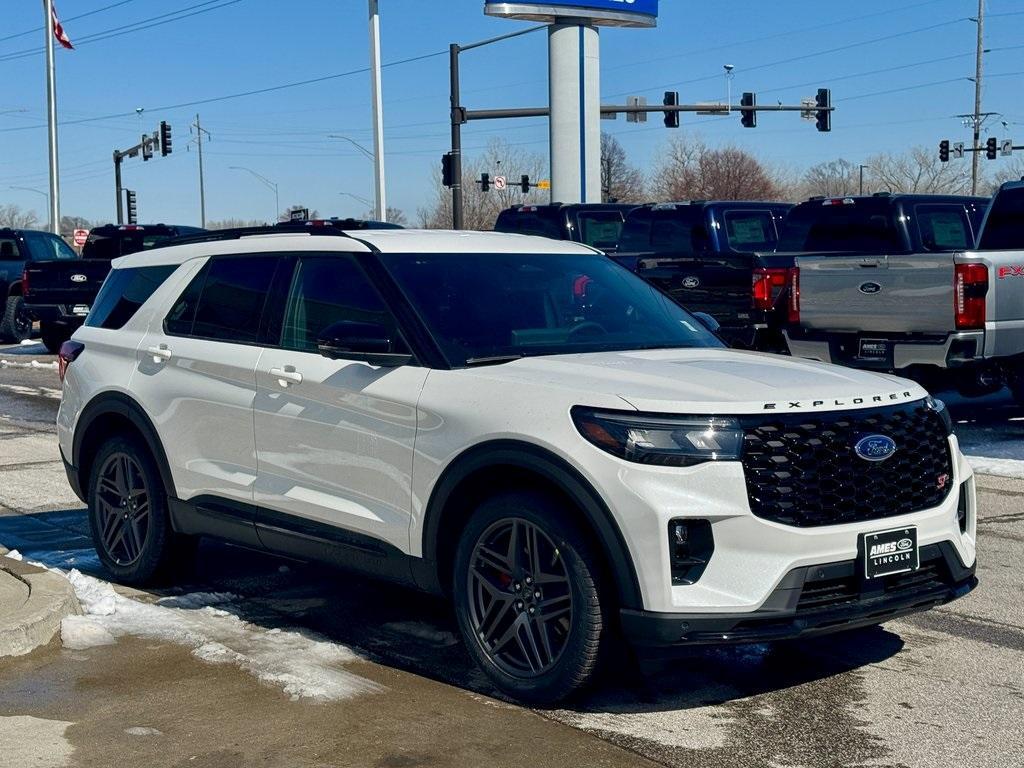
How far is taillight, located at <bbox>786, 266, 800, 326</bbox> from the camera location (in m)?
12.5

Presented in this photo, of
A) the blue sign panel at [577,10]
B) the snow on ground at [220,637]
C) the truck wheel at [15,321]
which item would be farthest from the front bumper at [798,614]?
the blue sign panel at [577,10]

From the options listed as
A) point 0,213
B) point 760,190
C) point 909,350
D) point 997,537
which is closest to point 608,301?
point 997,537

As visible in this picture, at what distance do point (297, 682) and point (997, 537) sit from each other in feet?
14.5

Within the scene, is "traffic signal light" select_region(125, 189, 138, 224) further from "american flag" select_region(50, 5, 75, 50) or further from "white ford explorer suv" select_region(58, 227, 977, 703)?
"white ford explorer suv" select_region(58, 227, 977, 703)

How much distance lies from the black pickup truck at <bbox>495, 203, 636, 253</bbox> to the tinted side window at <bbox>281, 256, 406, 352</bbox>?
14.1 meters

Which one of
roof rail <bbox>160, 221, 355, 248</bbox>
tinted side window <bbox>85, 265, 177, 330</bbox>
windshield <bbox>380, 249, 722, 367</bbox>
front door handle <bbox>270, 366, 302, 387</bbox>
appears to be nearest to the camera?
windshield <bbox>380, 249, 722, 367</bbox>

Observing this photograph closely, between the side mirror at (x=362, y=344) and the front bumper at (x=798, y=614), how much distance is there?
1.45 meters

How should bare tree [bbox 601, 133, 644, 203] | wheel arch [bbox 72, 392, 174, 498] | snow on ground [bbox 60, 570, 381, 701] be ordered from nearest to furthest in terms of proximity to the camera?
snow on ground [bbox 60, 570, 381, 701]
wheel arch [bbox 72, 392, 174, 498]
bare tree [bbox 601, 133, 644, 203]

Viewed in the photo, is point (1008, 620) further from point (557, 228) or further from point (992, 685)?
point (557, 228)

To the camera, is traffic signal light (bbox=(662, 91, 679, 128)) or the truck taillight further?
traffic signal light (bbox=(662, 91, 679, 128))

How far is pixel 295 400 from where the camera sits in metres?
5.92

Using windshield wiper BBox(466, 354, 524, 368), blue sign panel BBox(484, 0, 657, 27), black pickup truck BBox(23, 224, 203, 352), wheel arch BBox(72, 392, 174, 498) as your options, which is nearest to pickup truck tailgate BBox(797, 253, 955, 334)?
windshield wiper BBox(466, 354, 524, 368)

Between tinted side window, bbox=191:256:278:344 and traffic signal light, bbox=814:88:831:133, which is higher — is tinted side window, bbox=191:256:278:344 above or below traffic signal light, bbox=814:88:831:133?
below

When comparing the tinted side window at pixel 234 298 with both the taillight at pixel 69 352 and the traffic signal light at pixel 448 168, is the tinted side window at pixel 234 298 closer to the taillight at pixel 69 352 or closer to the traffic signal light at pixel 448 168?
the taillight at pixel 69 352
